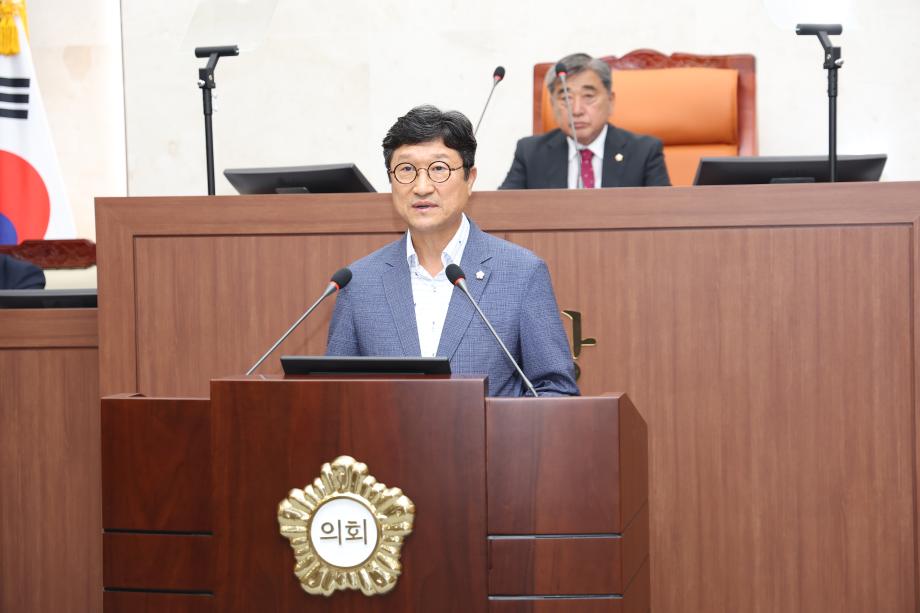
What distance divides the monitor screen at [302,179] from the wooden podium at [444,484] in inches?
43.5

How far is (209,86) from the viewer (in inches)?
119

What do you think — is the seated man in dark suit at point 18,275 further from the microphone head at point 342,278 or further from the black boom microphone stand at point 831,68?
the black boom microphone stand at point 831,68

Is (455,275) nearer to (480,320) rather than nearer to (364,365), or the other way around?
(480,320)

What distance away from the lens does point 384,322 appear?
2.34 meters

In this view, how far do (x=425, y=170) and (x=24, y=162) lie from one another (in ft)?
10.8

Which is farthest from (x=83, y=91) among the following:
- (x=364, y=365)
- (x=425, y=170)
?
(x=364, y=365)

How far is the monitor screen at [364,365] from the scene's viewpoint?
5.84 ft

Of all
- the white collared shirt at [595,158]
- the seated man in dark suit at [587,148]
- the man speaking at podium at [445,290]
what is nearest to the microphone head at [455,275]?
the man speaking at podium at [445,290]

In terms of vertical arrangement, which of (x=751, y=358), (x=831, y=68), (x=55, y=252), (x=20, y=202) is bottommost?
(x=751, y=358)

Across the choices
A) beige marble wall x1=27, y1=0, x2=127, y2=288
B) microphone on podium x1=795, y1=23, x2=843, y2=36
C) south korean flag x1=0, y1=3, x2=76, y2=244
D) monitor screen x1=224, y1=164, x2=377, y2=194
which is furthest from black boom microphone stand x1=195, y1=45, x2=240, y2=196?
beige marble wall x1=27, y1=0, x2=127, y2=288

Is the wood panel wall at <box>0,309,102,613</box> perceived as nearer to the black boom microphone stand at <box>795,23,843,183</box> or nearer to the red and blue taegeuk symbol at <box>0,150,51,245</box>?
the black boom microphone stand at <box>795,23,843,183</box>

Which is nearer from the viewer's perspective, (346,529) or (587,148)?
(346,529)

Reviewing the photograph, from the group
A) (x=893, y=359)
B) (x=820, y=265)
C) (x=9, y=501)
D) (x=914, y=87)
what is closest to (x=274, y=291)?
(x=9, y=501)

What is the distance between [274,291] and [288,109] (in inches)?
107
